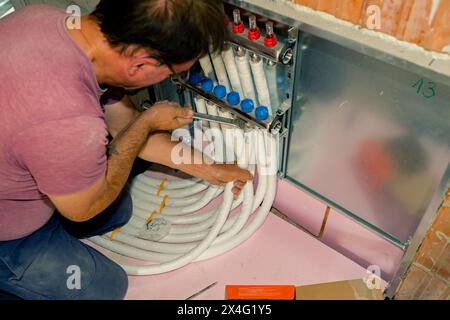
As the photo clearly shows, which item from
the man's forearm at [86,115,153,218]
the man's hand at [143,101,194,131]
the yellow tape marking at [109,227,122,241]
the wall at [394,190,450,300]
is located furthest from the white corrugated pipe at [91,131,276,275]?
the wall at [394,190,450,300]

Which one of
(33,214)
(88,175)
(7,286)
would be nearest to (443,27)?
(88,175)

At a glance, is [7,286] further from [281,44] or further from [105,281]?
[281,44]

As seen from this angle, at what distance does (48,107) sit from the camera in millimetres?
760

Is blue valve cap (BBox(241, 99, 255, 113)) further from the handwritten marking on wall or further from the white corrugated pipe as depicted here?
the handwritten marking on wall

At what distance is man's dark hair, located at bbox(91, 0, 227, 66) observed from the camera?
0.74 meters

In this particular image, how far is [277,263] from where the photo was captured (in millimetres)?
1365

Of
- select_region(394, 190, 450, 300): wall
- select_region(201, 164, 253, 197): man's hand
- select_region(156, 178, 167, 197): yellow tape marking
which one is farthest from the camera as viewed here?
select_region(156, 178, 167, 197): yellow tape marking

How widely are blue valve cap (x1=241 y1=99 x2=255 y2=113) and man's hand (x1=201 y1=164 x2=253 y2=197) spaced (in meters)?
0.25

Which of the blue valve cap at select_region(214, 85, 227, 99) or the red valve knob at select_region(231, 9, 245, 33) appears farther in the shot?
the blue valve cap at select_region(214, 85, 227, 99)

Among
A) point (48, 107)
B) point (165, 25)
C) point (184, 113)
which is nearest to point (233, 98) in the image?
point (184, 113)

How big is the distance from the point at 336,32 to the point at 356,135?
346 millimetres

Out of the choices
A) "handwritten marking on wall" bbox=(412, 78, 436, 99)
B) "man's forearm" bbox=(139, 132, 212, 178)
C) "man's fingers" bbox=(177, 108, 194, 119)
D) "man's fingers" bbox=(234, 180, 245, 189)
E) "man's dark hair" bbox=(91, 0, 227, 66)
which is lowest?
"man's fingers" bbox=(234, 180, 245, 189)

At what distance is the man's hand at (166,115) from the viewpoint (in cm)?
109

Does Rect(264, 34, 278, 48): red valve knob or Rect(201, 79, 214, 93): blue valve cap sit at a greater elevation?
Rect(264, 34, 278, 48): red valve knob
